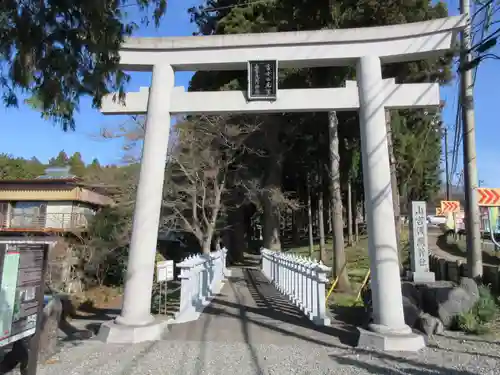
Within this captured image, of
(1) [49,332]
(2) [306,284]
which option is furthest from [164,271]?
(1) [49,332]

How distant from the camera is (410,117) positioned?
22.3m

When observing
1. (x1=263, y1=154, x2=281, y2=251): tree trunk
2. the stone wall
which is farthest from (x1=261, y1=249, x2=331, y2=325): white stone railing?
(x1=263, y1=154, x2=281, y2=251): tree trunk

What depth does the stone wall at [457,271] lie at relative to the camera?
955 centimetres

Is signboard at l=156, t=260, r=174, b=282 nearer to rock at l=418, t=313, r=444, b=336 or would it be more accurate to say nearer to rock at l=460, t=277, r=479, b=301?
rock at l=418, t=313, r=444, b=336

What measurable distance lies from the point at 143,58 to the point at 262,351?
18.4ft

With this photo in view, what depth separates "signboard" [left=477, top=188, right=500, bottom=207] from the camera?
9648 millimetres

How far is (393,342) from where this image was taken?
657cm

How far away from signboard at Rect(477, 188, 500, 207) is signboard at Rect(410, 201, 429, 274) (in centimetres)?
164

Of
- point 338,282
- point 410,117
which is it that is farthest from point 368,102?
point 410,117

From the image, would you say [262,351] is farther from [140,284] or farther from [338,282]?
[338,282]

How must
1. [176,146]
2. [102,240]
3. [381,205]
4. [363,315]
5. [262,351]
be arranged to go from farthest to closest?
[102,240] → [176,146] → [363,315] → [381,205] → [262,351]

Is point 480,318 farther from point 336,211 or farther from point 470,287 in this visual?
point 336,211

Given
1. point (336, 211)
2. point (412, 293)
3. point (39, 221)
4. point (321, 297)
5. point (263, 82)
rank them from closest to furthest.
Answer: point (263, 82) < point (321, 297) < point (412, 293) < point (336, 211) < point (39, 221)

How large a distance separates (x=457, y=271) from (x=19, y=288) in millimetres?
10640
